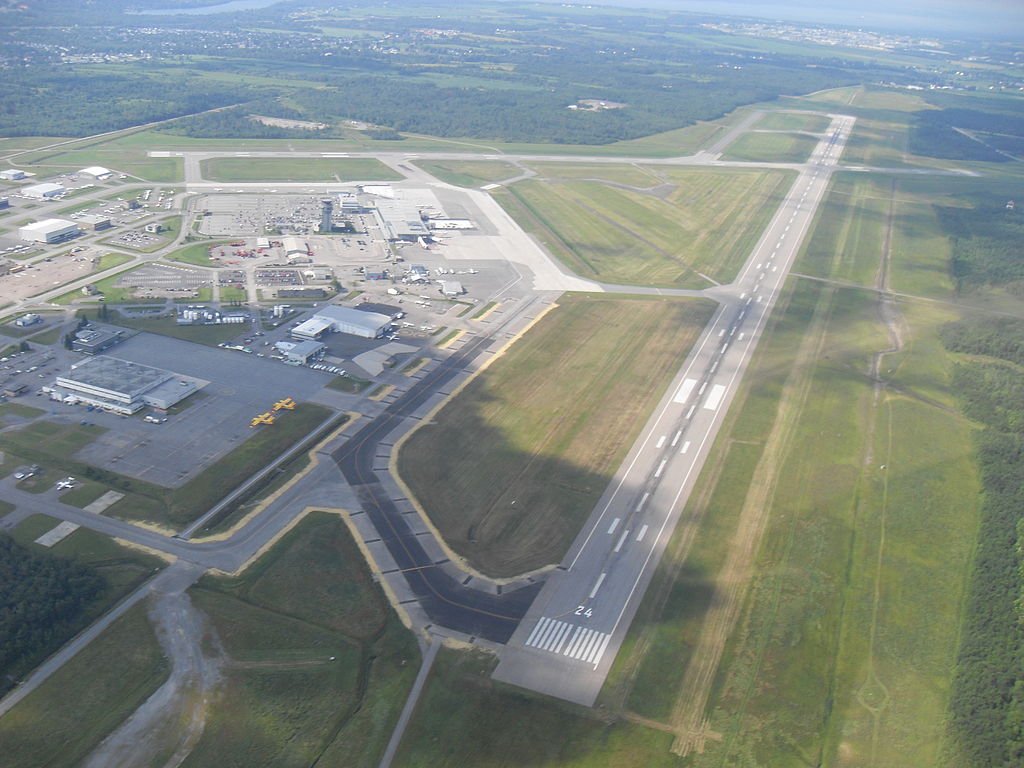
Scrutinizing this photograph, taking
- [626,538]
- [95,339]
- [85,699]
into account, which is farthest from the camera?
[95,339]

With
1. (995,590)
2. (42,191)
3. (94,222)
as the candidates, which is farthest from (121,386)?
(42,191)

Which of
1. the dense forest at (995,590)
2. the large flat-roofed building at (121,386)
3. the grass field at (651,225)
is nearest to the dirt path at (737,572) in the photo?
the dense forest at (995,590)

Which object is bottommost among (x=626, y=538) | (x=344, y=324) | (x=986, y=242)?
(x=986, y=242)

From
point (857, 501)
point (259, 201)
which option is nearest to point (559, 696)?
point (857, 501)

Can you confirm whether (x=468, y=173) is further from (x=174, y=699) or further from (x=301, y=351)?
(x=174, y=699)

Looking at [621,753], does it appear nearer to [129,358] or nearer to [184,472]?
[184,472]

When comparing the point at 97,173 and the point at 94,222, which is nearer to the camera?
the point at 94,222
